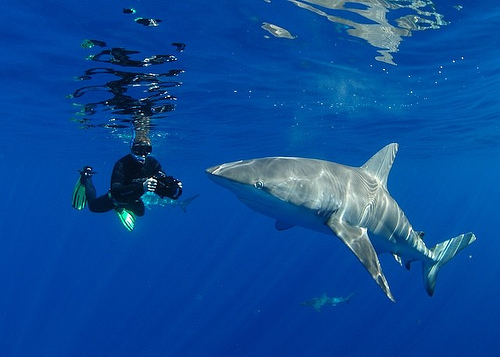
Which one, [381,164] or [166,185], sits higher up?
[381,164]

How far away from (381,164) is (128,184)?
4880 millimetres

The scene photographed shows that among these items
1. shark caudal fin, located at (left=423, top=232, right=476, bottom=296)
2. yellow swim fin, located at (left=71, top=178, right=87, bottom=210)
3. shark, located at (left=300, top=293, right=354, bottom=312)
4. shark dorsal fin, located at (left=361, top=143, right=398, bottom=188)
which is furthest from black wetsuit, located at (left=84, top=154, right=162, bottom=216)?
shark, located at (left=300, top=293, right=354, bottom=312)

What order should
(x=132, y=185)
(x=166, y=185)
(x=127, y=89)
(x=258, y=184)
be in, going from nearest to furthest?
(x=258, y=184) → (x=166, y=185) → (x=132, y=185) → (x=127, y=89)

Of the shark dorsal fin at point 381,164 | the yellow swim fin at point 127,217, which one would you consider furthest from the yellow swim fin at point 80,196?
the shark dorsal fin at point 381,164

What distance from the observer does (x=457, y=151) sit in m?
40.4

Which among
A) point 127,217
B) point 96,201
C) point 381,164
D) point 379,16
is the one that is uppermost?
point 379,16

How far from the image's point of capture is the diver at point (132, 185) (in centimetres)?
764

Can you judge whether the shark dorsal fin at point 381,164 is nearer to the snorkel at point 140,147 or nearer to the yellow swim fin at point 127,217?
the snorkel at point 140,147

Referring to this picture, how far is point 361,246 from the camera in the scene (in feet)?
20.1

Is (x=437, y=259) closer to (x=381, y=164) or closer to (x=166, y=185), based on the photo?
(x=381, y=164)

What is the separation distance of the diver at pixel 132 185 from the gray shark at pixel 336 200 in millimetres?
1977

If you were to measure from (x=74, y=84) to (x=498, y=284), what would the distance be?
59657mm

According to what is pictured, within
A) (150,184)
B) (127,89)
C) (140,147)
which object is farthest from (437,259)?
(127,89)

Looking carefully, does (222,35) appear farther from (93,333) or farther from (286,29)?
(93,333)
